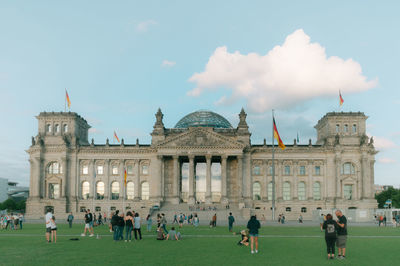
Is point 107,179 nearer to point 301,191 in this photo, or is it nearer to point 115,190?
point 115,190

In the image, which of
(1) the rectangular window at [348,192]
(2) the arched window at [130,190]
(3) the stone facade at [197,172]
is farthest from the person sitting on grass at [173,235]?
(1) the rectangular window at [348,192]

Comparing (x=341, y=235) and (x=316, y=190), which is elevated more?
(x=341, y=235)

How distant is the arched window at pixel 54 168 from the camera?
10281 cm

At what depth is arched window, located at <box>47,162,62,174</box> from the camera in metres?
103

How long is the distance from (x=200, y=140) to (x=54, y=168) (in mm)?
34969

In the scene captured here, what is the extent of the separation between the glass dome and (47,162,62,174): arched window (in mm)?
32308

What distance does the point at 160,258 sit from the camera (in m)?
23.3

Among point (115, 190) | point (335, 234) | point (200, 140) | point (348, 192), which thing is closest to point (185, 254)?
point (335, 234)

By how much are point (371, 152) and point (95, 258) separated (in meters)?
89.4

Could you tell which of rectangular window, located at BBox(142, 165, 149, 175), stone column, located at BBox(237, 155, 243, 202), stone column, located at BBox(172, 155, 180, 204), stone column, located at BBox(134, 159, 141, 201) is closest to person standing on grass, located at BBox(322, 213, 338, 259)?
stone column, located at BBox(237, 155, 243, 202)

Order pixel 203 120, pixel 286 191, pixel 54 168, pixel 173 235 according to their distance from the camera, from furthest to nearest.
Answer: pixel 203 120 < pixel 54 168 < pixel 286 191 < pixel 173 235

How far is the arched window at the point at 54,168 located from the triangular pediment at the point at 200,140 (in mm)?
25119

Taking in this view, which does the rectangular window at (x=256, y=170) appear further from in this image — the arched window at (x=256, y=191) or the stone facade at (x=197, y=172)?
the arched window at (x=256, y=191)

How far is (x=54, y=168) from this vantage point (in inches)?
4060
